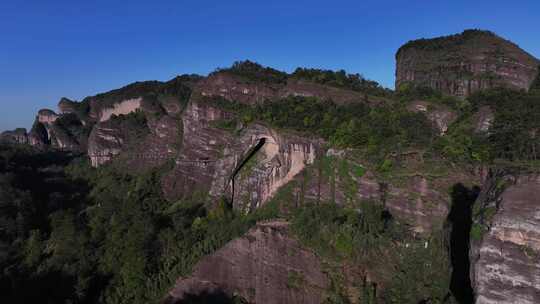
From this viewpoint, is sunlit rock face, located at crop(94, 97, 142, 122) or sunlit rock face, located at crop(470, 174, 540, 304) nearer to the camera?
sunlit rock face, located at crop(470, 174, 540, 304)

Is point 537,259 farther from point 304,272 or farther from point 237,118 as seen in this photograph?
point 237,118

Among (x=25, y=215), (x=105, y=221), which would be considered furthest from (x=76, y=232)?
(x=25, y=215)

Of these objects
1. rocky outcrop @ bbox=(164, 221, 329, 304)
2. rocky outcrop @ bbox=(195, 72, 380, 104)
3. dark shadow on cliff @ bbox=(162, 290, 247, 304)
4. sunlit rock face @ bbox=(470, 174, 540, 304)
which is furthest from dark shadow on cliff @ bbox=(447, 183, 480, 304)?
dark shadow on cliff @ bbox=(162, 290, 247, 304)

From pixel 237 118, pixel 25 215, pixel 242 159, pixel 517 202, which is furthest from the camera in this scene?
pixel 25 215

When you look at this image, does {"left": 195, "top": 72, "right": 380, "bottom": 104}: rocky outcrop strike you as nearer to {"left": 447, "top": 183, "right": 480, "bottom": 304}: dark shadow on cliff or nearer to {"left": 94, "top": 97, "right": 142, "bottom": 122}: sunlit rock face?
{"left": 447, "top": 183, "right": 480, "bottom": 304}: dark shadow on cliff

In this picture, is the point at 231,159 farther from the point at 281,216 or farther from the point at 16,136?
the point at 16,136

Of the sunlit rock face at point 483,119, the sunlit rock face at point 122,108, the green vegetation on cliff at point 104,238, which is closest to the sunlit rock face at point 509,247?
the sunlit rock face at point 483,119
